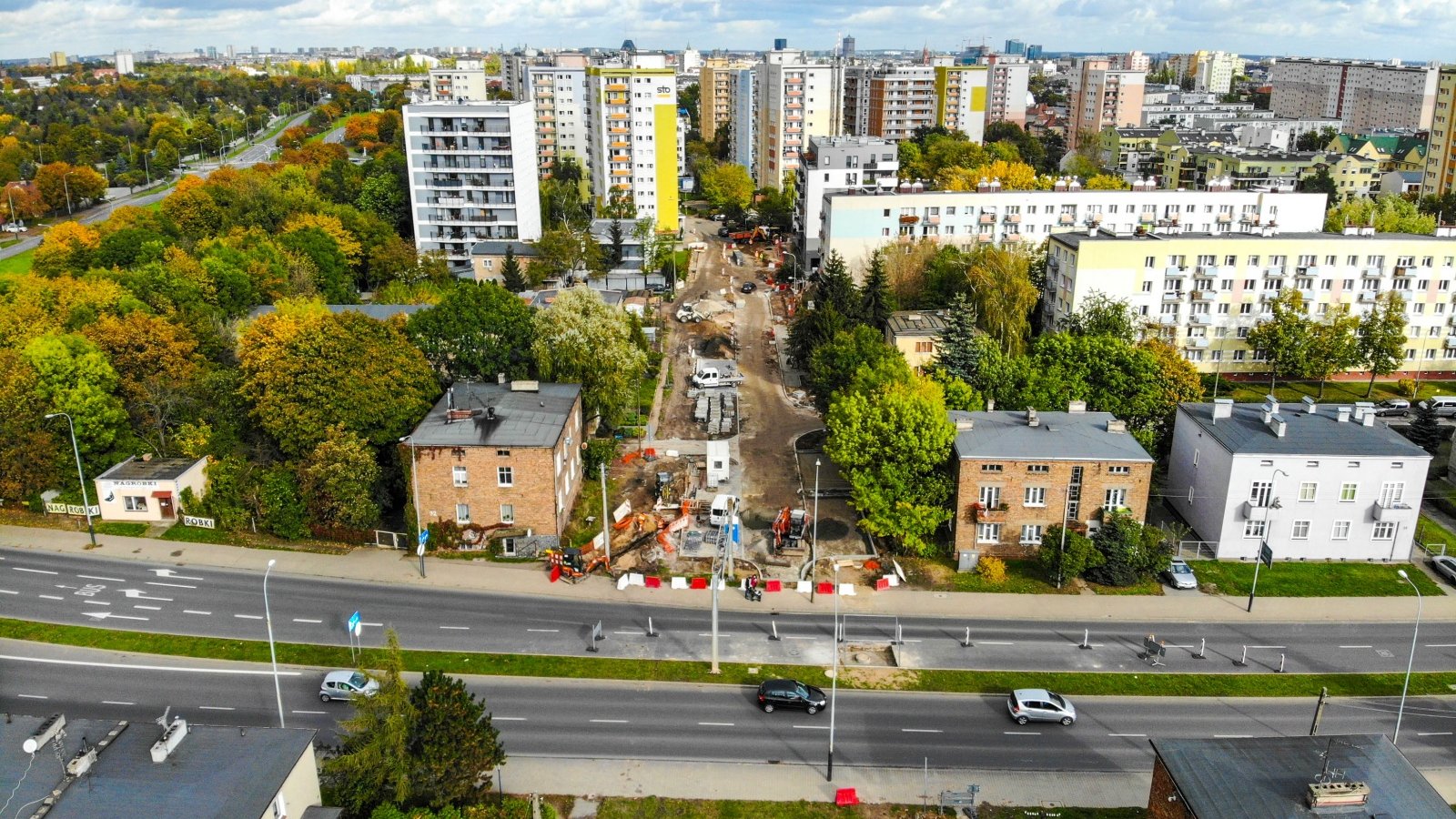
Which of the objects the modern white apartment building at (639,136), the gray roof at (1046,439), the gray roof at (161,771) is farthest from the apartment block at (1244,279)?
the modern white apartment building at (639,136)

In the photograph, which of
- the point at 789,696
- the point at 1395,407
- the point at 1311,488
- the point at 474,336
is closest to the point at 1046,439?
the point at 1311,488

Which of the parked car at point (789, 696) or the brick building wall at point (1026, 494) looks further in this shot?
the brick building wall at point (1026, 494)

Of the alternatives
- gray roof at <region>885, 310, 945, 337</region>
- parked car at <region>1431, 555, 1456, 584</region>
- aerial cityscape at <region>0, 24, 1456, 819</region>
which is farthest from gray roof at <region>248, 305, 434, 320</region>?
parked car at <region>1431, 555, 1456, 584</region>

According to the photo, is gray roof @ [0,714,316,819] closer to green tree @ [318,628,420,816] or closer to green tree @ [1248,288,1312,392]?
green tree @ [318,628,420,816]

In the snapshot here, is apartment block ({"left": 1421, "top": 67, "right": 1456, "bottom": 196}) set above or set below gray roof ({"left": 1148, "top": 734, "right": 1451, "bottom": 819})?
above

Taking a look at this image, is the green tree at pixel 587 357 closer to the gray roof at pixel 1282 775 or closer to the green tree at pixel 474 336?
the green tree at pixel 474 336

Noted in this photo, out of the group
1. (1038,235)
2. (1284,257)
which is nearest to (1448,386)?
(1284,257)

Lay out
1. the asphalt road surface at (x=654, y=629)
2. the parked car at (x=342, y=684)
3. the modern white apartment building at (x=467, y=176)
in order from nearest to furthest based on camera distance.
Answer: the parked car at (x=342, y=684) → the asphalt road surface at (x=654, y=629) → the modern white apartment building at (x=467, y=176)

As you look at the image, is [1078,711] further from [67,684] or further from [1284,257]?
[1284,257]
